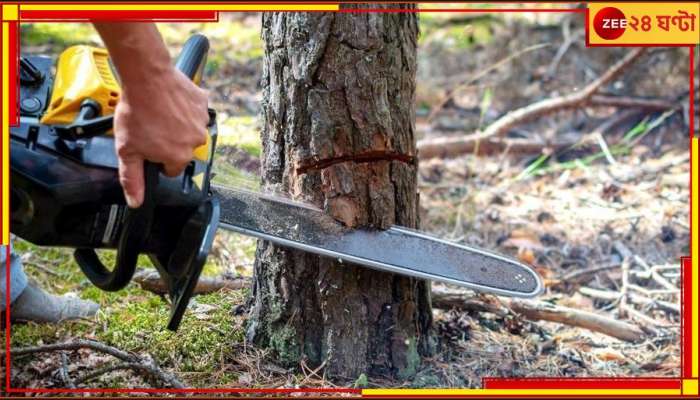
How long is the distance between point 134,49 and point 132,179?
250 millimetres

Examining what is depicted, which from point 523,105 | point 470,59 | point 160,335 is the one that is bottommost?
point 160,335

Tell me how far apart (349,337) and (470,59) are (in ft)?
11.3

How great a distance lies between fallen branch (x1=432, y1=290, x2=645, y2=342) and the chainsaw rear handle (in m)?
1.06

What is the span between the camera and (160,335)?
79.5 inches

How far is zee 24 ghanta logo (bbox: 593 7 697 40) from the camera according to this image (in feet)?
6.25

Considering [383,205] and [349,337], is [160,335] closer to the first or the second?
[349,337]

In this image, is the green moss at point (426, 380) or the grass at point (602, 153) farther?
the grass at point (602, 153)

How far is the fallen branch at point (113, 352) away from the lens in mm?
1821

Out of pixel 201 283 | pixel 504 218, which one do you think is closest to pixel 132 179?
pixel 201 283

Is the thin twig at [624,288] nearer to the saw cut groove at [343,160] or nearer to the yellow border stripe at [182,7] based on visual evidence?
the saw cut groove at [343,160]

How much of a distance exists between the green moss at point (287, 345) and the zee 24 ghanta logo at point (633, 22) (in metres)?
1.14

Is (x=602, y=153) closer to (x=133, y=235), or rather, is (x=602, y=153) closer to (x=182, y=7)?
(x=182, y=7)

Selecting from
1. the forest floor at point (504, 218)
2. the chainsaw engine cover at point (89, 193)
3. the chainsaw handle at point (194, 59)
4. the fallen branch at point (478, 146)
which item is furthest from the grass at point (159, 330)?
the fallen branch at point (478, 146)

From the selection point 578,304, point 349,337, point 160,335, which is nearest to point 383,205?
point 349,337
